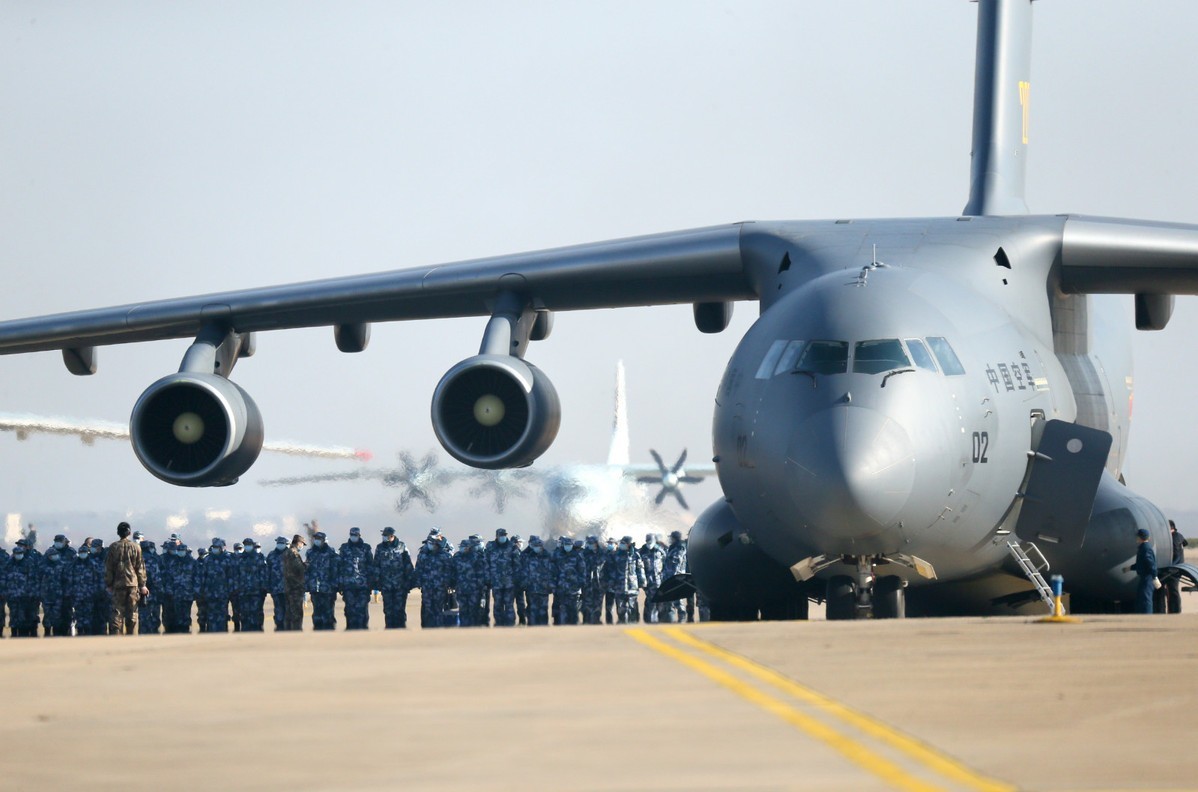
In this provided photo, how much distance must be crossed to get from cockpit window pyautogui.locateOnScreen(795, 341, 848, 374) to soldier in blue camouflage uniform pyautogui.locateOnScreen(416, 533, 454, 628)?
11.5m

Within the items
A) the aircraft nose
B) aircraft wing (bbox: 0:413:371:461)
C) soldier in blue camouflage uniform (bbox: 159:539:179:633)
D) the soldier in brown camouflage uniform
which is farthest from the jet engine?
aircraft wing (bbox: 0:413:371:461)

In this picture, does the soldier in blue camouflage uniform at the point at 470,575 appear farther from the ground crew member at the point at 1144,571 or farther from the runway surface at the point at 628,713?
the runway surface at the point at 628,713

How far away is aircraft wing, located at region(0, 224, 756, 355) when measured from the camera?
50.7 ft

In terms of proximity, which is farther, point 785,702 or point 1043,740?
point 785,702

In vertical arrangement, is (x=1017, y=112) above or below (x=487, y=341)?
above

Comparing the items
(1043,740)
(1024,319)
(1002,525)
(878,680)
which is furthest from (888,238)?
(1043,740)

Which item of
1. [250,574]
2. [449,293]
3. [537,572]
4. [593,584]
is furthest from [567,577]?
[449,293]

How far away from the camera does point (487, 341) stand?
613 inches

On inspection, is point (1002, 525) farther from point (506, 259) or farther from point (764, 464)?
point (506, 259)

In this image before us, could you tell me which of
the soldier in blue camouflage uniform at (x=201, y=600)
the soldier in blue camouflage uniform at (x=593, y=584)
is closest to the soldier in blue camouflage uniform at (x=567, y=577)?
the soldier in blue camouflage uniform at (x=593, y=584)

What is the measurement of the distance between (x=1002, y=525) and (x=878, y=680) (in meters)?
5.96

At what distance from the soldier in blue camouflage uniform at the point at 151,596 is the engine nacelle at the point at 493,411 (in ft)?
31.3

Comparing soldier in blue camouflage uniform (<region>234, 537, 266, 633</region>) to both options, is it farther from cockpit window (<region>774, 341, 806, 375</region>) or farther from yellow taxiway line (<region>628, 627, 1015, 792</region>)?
yellow taxiway line (<region>628, 627, 1015, 792</region>)

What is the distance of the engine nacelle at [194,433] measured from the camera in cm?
1591
